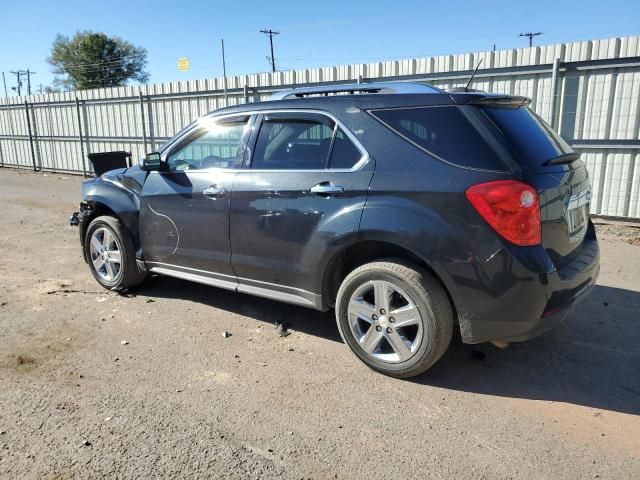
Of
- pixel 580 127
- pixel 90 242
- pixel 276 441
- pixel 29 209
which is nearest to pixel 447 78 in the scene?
pixel 580 127

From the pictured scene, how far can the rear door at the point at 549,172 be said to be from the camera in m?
3.06

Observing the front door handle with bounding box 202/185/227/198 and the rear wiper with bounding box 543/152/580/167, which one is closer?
the rear wiper with bounding box 543/152/580/167

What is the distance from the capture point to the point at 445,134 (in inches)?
127

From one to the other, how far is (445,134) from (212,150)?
2.17m

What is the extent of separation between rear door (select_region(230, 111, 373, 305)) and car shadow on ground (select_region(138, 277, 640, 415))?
665 mm

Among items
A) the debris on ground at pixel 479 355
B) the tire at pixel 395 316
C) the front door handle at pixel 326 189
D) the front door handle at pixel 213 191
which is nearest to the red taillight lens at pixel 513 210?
the tire at pixel 395 316

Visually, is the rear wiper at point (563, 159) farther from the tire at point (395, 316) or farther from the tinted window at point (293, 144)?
the tinted window at point (293, 144)

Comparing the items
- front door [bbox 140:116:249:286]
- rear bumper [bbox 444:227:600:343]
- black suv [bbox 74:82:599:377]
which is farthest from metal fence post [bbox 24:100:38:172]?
rear bumper [bbox 444:227:600:343]

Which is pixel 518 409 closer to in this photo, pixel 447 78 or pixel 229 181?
pixel 229 181

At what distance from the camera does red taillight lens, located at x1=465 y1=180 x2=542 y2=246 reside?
116 inches

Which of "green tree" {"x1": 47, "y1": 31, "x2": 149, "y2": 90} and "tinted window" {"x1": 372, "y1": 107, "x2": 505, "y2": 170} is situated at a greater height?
"green tree" {"x1": 47, "y1": 31, "x2": 149, "y2": 90}

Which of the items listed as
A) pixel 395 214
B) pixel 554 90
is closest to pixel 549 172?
pixel 395 214

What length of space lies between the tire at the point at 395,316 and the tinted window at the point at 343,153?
731 millimetres

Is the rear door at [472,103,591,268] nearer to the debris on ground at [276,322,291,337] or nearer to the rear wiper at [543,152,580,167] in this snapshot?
the rear wiper at [543,152,580,167]
